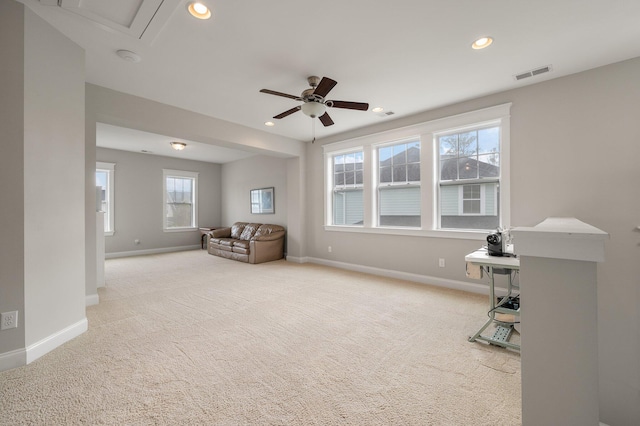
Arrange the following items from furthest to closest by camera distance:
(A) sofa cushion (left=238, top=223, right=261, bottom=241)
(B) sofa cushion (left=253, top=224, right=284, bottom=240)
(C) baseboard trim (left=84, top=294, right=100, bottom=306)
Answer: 1. (A) sofa cushion (left=238, top=223, right=261, bottom=241)
2. (B) sofa cushion (left=253, top=224, right=284, bottom=240)
3. (C) baseboard trim (left=84, top=294, right=100, bottom=306)

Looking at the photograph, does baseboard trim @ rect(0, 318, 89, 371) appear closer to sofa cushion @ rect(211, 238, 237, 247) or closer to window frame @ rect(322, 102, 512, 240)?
sofa cushion @ rect(211, 238, 237, 247)

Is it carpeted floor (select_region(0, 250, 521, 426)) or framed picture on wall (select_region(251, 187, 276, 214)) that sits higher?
framed picture on wall (select_region(251, 187, 276, 214))

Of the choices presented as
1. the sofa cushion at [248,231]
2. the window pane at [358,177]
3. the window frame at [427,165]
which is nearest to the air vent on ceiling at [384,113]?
the window frame at [427,165]

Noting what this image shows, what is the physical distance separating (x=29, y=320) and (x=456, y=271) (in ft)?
15.4

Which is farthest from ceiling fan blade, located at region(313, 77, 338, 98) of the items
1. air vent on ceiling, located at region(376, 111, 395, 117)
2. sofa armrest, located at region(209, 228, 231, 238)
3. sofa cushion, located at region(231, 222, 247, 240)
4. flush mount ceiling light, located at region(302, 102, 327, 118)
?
sofa armrest, located at region(209, 228, 231, 238)

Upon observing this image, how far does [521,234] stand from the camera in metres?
1.09

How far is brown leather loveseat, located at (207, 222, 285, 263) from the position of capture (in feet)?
19.5

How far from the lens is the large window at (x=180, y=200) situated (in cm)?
776

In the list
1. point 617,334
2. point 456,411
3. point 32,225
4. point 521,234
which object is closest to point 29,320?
point 32,225

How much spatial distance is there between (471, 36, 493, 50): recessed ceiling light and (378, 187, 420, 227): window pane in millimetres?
2240

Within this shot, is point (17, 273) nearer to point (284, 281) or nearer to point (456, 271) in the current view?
point (284, 281)

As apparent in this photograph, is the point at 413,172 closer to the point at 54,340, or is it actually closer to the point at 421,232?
the point at 421,232

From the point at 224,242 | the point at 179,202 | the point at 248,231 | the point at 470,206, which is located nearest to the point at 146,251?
the point at 179,202

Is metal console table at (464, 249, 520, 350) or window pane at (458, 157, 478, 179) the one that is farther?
window pane at (458, 157, 478, 179)
